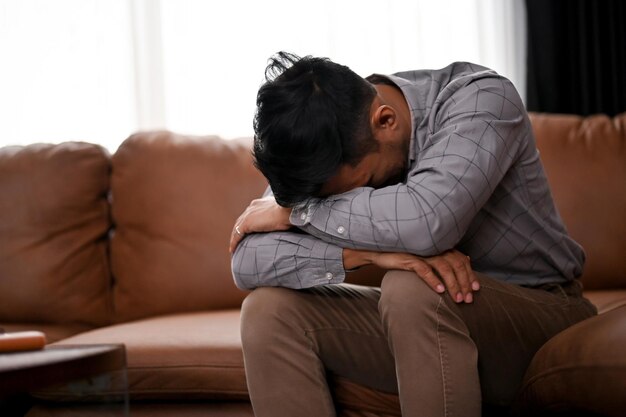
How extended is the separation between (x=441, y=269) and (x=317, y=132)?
298 mm

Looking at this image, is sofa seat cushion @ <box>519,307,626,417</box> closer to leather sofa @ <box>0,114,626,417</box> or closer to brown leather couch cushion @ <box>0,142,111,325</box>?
leather sofa @ <box>0,114,626,417</box>

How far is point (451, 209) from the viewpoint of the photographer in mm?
1351

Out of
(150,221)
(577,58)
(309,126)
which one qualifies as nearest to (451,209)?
(309,126)

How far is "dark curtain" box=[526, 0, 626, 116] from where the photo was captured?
9.37 ft

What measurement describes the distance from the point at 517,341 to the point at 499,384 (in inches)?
3.1

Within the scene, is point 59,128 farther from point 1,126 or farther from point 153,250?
point 153,250

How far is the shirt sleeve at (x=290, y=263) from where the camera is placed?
1454 millimetres

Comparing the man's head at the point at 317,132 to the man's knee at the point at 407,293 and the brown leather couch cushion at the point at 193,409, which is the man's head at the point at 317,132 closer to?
the man's knee at the point at 407,293

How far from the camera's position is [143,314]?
227 cm

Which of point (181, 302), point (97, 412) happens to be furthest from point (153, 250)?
point (97, 412)

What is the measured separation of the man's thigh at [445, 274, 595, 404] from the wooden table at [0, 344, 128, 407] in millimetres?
562

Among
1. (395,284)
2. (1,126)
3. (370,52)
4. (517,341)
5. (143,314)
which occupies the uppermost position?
(370,52)

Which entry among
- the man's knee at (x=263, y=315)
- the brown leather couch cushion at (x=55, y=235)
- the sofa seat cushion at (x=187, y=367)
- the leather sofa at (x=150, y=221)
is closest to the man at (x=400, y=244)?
the man's knee at (x=263, y=315)

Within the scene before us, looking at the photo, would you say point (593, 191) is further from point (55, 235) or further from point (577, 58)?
point (55, 235)
